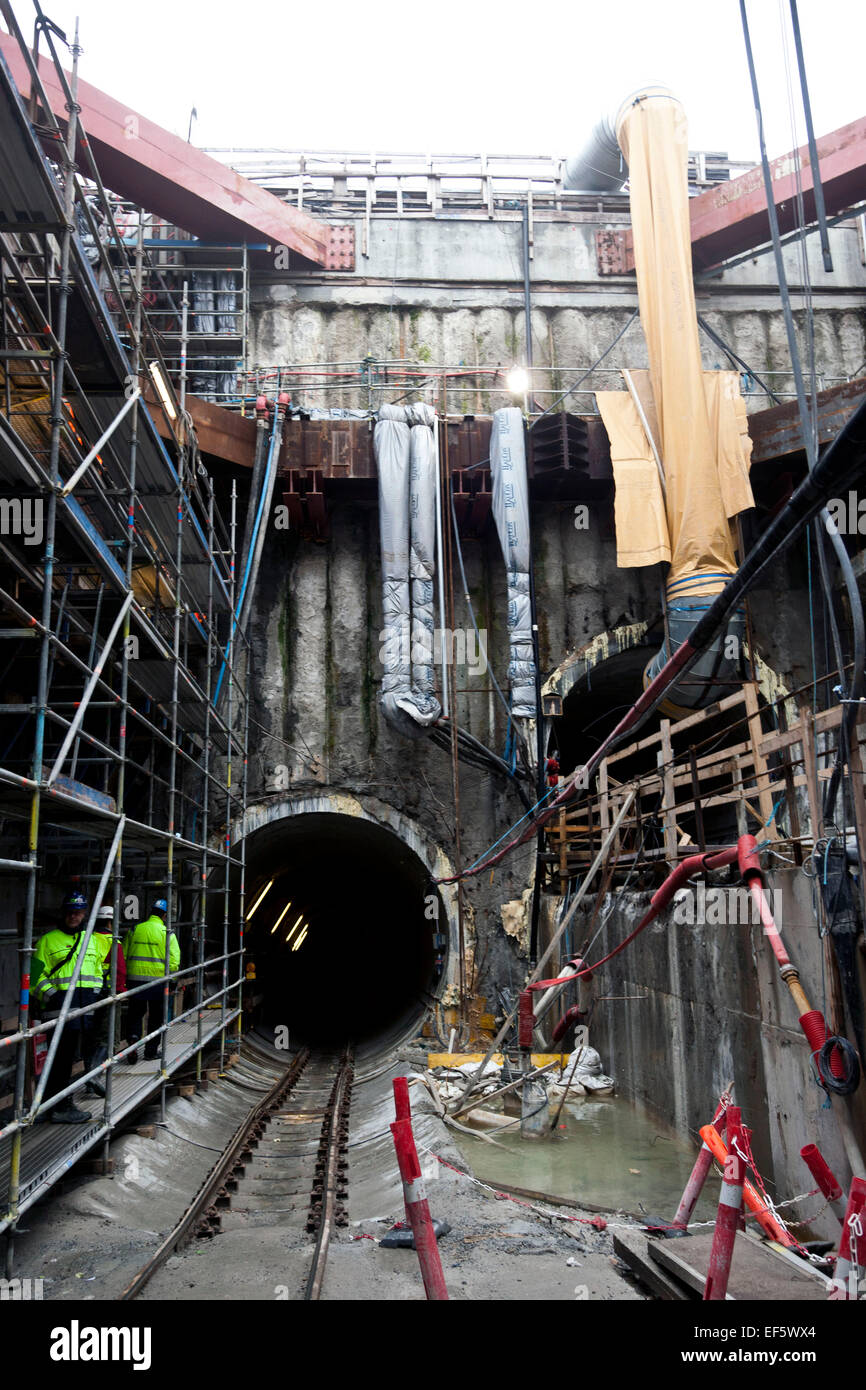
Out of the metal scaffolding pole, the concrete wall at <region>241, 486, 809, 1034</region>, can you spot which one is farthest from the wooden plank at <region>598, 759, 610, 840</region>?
the metal scaffolding pole

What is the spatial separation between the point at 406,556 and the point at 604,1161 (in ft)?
29.2

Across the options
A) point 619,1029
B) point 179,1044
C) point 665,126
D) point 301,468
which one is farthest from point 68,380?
point 665,126

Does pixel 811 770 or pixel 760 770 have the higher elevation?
pixel 760 770

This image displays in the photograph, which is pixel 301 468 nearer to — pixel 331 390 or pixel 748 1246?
pixel 331 390

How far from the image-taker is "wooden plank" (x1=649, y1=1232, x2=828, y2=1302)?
405cm

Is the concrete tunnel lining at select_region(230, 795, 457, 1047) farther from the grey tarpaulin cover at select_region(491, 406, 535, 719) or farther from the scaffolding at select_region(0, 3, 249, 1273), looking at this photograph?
the grey tarpaulin cover at select_region(491, 406, 535, 719)

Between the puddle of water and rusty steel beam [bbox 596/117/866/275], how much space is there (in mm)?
13218

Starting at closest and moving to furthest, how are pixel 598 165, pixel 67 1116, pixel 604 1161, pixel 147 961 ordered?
pixel 67 1116
pixel 604 1161
pixel 147 961
pixel 598 165

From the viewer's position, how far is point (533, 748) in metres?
14.5

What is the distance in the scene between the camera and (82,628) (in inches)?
272

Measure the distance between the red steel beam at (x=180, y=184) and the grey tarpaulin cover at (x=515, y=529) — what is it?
15.3 ft

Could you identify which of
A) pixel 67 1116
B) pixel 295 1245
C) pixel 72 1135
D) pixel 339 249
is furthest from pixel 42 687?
pixel 339 249

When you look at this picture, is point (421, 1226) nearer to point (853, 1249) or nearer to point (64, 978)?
point (853, 1249)
